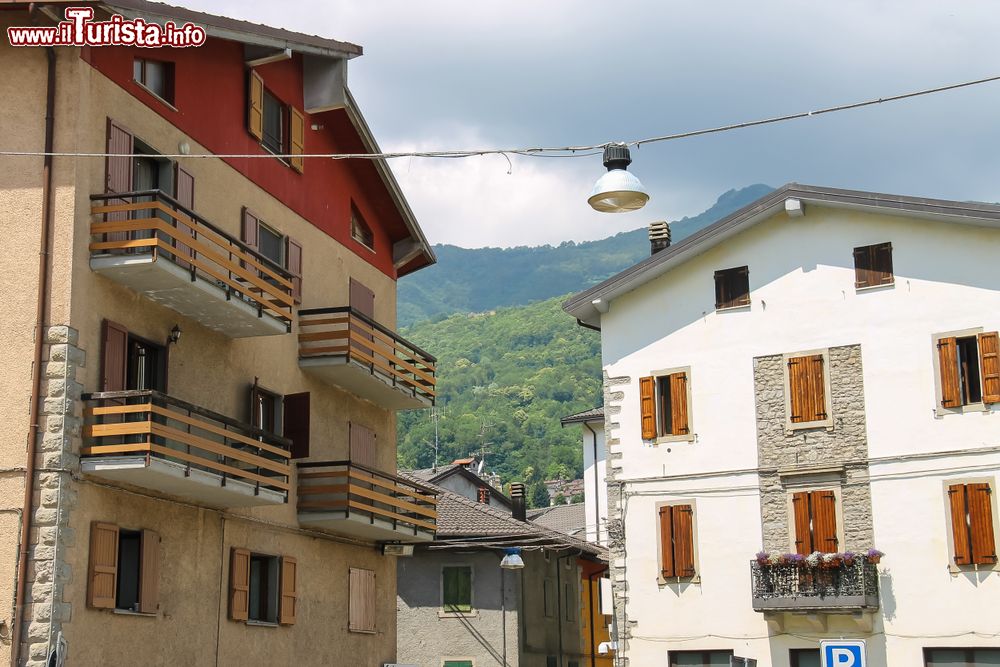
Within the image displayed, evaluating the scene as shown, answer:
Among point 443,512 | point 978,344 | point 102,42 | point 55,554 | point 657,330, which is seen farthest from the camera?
point 443,512

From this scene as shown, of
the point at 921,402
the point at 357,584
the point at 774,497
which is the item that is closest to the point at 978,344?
the point at 921,402

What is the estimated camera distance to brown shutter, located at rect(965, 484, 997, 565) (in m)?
28.8

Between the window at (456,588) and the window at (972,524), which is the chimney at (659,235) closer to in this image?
the window at (972,524)

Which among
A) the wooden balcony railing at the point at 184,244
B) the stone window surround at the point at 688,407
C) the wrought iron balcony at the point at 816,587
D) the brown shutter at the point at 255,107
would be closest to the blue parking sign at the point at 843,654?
the wooden balcony railing at the point at 184,244

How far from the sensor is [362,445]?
32.6 m

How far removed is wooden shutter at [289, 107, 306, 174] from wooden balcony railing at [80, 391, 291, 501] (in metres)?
6.73

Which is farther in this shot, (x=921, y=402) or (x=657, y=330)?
(x=657, y=330)

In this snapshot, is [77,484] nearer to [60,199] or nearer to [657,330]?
[60,199]

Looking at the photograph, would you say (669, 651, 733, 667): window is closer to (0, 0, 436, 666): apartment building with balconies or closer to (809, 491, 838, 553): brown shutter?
(809, 491, 838, 553): brown shutter

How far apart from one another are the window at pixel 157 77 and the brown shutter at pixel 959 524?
18238 mm

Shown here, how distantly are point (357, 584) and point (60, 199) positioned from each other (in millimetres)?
13271

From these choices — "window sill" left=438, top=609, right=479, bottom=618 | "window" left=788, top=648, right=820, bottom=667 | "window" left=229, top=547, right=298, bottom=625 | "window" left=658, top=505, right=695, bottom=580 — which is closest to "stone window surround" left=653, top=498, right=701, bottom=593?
"window" left=658, top=505, right=695, bottom=580

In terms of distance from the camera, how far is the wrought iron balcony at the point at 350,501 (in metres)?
28.8

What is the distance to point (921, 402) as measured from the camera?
1196 inches
